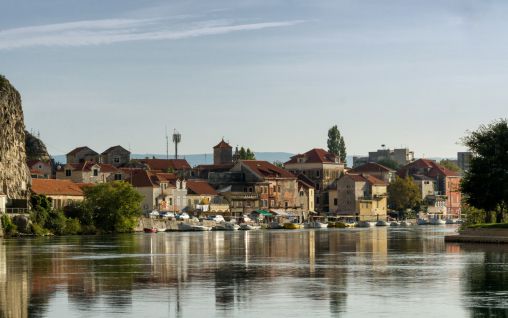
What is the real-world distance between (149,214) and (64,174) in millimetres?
24741

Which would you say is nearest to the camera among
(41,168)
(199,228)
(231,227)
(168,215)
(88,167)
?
(199,228)

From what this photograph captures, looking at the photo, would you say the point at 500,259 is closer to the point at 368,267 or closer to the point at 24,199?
the point at 368,267

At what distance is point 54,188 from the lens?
156 meters

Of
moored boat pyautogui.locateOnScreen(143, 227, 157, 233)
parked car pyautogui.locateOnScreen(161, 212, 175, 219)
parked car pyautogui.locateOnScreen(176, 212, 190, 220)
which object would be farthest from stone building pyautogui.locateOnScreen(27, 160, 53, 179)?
moored boat pyautogui.locateOnScreen(143, 227, 157, 233)

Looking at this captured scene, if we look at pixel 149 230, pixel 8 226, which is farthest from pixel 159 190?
pixel 8 226

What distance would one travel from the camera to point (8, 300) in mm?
43188

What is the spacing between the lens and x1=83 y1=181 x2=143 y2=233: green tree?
147 m

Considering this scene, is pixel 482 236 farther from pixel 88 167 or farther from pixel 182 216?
pixel 88 167

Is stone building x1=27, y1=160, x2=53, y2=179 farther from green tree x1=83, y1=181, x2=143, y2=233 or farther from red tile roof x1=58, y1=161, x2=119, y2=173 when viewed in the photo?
green tree x1=83, y1=181, x2=143, y2=233

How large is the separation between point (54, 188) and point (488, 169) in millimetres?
76242

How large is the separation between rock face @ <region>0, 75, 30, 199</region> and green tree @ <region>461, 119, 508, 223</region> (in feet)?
200

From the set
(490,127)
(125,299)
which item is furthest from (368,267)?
(490,127)

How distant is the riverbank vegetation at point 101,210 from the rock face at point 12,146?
2.99 meters

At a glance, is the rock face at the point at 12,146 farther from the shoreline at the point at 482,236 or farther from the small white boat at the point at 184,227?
the shoreline at the point at 482,236
